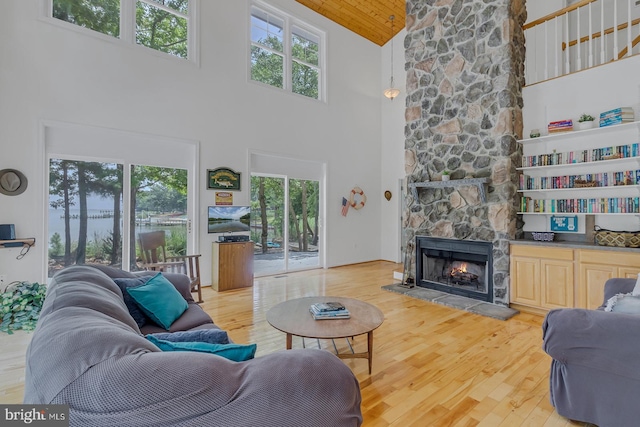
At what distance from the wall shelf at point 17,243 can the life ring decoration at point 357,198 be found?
5509 millimetres

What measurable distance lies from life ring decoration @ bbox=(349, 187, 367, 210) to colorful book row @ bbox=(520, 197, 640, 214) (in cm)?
360

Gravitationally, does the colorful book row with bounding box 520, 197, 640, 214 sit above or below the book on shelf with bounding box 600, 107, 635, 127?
below

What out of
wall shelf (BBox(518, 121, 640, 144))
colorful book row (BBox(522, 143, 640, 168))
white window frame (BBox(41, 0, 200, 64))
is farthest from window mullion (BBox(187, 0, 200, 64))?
colorful book row (BBox(522, 143, 640, 168))

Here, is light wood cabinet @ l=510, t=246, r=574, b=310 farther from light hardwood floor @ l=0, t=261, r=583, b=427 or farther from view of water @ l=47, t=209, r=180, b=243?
view of water @ l=47, t=209, r=180, b=243

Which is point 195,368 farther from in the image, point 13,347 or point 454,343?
point 13,347

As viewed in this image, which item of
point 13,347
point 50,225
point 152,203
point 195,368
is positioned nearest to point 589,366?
point 195,368

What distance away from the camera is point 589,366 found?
1885mm

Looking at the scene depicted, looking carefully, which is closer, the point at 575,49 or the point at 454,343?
the point at 454,343

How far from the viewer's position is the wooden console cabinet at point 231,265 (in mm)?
5148

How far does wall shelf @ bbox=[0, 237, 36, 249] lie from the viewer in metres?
3.72

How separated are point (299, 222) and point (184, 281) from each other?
384cm

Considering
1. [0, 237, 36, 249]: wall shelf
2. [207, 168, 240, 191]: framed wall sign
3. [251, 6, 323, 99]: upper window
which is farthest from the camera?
[251, 6, 323, 99]: upper window

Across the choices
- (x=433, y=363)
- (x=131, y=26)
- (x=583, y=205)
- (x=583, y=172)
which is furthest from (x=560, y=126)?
(x=131, y=26)

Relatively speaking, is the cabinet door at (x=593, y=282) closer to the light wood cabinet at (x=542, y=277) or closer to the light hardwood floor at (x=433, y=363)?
the light wood cabinet at (x=542, y=277)
